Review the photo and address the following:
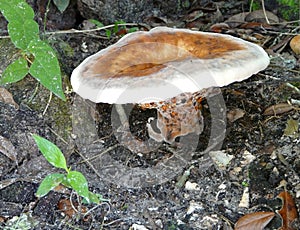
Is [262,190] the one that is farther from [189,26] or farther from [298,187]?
[189,26]

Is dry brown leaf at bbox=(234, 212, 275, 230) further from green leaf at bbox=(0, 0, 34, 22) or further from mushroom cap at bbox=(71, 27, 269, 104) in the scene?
green leaf at bbox=(0, 0, 34, 22)

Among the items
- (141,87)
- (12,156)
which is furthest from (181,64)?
(12,156)

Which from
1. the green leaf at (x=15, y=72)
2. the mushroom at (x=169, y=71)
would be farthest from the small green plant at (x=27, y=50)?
the mushroom at (x=169, y=71)

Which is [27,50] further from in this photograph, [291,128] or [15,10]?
[291,128]

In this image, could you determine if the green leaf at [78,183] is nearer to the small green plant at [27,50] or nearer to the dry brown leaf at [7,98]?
the small green plant at [27,50]

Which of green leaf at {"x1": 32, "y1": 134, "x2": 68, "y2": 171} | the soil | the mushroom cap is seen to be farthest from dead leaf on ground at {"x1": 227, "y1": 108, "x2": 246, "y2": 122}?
green leaf at {"x1": 32, "y1": 134, "x2": 68, "y2": 171}

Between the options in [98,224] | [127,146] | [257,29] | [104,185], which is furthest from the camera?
[257,29]

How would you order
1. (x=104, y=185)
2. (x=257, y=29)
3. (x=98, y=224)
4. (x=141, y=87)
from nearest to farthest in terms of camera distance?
(x=141, y=87), (x=98, y=224), (x=104, y=185), (x=257, y=29)
